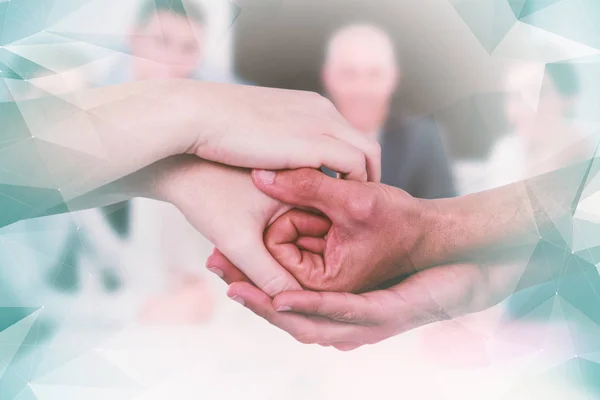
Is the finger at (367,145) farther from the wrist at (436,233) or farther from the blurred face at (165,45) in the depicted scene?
the blurred face at (165,45)

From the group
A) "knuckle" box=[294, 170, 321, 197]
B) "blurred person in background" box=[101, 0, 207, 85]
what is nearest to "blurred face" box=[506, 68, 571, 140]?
"knuckle" box=[294, 170, 321, 197]

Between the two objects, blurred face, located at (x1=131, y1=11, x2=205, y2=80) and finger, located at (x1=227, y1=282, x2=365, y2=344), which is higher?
blurred face, located at (x1=131, y1=11, x2=205, y2=80)

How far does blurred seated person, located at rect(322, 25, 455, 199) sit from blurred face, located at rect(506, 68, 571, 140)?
3.1 inches

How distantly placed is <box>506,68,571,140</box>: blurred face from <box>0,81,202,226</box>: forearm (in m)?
0.31

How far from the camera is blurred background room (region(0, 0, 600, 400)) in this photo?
63 cm

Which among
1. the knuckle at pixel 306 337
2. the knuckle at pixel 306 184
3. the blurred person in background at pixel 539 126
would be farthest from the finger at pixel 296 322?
the blurred person in background at pixel 539 126

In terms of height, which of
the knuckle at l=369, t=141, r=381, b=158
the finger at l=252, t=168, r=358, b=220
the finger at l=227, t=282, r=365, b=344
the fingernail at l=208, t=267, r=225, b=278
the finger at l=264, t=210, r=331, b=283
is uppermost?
the knuckle at l=369, t=141, r=381, b=158

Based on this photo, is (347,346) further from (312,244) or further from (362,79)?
(362,79)

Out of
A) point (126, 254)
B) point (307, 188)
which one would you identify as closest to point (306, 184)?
point (307, 188)

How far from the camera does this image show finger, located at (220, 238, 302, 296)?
605mm

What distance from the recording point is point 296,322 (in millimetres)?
620

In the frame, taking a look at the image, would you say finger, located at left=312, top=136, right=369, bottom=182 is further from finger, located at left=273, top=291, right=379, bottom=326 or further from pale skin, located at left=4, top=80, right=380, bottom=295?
finger, located at left=273, top=291, right=379, bottom=326

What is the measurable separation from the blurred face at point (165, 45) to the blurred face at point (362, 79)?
0.14 m

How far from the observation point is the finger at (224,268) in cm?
62
